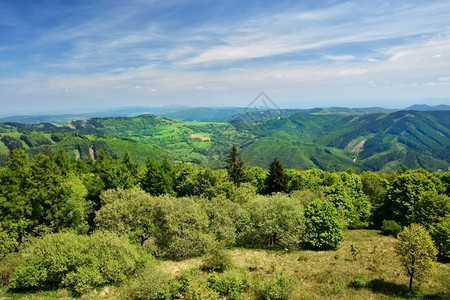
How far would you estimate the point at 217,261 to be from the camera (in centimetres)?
3136

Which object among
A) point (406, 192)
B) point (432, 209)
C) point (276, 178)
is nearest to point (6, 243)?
point (276, 178)

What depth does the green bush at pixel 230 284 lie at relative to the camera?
85.5ft

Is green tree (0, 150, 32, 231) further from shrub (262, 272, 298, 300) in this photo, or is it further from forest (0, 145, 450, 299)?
shrub (262, 272, 298, 300)

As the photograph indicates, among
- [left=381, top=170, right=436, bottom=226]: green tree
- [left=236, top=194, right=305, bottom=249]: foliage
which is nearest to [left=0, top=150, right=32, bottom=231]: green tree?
[left=236, top=194, right=305, bottom=249]: foliage

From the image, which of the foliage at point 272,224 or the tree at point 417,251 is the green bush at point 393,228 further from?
the tree at point 417,251

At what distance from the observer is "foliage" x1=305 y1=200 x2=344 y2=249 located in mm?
38875

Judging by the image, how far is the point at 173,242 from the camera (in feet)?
119

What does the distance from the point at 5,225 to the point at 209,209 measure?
31443 mm

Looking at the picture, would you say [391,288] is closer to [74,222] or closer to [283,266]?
[283,266]

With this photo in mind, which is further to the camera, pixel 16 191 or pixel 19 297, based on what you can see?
pixel 16 191

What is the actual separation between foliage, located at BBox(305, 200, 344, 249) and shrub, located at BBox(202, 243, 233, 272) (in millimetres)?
15243

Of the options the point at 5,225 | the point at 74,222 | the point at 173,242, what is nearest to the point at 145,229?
the point at 173,242

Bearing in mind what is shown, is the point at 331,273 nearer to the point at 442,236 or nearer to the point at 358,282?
the point at 358,282

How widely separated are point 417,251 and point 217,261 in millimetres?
21678
